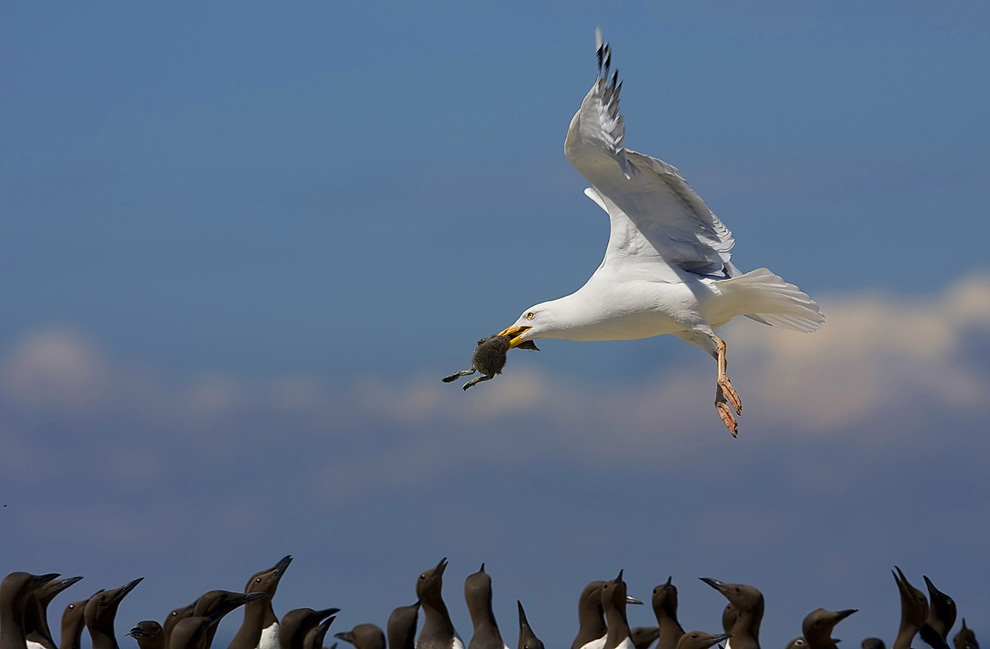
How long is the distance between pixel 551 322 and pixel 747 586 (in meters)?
3.19

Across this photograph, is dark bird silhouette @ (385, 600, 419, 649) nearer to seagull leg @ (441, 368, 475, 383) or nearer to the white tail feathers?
seagull leg @ (441, 368, 475, 383)

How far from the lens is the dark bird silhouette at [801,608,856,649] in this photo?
41.7ft

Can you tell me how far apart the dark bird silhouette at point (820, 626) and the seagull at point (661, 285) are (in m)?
2.14

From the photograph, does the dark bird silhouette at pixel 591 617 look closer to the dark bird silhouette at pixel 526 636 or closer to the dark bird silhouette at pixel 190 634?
the dark bird silhouette at pixel 526 636

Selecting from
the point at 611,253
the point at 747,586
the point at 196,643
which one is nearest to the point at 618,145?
the point at 611,253

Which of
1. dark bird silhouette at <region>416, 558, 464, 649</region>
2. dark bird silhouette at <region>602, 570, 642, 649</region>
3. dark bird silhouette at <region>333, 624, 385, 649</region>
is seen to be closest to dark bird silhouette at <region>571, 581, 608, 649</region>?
dark bird silhouette at <region>602, 570, 642, 649</region>

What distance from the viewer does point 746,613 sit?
1342 cm

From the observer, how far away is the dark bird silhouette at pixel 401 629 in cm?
1277

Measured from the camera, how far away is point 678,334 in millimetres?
15414

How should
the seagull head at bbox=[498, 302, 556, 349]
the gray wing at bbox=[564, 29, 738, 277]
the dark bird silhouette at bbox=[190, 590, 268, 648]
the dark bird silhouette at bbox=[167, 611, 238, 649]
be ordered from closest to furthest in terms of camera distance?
the dark bird silhouette at bbox=[167, 611, 238, 649] < the dark bird silhouette at bbox=[190, 590, 268, 648] < the gray wing at bbox=[564, 29, 738, 277] < the seagull head at bbox=[498, 302, 556, 349]

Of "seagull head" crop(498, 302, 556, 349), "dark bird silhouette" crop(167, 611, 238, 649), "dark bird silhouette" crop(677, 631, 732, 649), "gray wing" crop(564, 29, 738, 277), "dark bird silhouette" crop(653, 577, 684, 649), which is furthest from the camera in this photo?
"seagull head" crop(498, 302, 556, 349)

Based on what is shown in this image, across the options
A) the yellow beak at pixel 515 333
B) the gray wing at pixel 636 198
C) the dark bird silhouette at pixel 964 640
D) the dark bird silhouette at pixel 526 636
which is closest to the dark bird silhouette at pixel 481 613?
the dark bird silhouette at pixel 526 636

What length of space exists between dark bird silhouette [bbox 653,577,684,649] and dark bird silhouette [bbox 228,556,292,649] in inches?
133

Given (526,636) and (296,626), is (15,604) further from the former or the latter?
(526,636)
